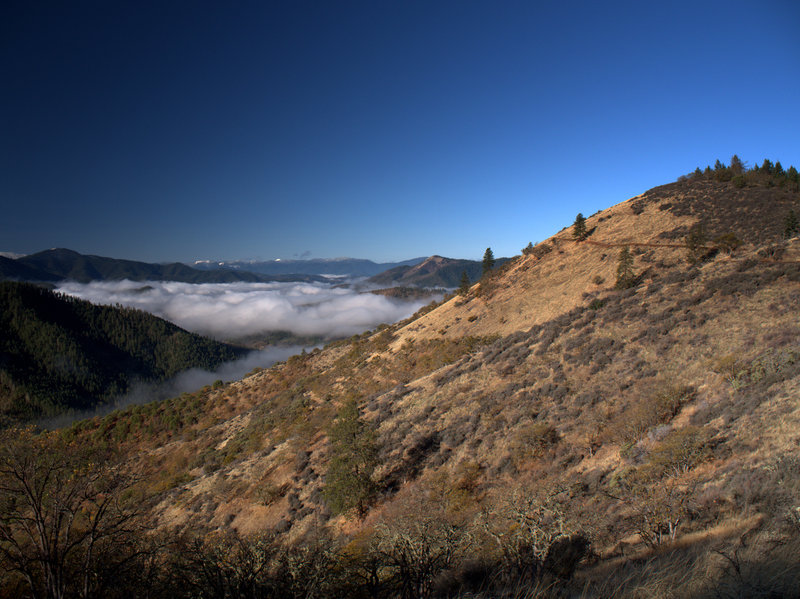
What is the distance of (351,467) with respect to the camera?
60.2 feet

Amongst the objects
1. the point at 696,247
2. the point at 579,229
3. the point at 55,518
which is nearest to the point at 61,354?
the point at 55,518

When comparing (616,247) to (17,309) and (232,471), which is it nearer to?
(232,471)

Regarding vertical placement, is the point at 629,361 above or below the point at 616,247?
below

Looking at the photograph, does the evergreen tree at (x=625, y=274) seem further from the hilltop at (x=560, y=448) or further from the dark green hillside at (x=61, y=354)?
the dark green hillside at (x=61, y=354)

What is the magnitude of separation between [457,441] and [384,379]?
21.4 meters

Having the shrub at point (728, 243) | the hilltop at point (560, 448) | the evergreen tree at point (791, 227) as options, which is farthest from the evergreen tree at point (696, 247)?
the evergreen tree at point (791, 227)

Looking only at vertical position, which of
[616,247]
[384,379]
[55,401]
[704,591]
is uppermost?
[616,247]

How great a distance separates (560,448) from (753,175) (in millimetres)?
59626

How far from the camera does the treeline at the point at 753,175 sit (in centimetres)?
4528

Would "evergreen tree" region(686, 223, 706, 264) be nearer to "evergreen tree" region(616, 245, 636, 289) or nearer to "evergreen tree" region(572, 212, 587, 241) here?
"evergreen tree" region(616, 245, 636, 289)

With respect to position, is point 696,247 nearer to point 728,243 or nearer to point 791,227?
point 728,243

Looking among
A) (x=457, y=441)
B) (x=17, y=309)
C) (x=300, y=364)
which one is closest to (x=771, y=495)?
(x=457, y=441)

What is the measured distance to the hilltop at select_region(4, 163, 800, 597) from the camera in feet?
23.5

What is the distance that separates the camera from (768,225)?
116ft
